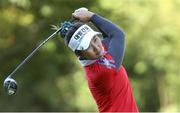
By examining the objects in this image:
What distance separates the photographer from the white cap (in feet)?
19.9

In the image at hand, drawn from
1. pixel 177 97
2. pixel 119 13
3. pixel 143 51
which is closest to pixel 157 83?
pixel 177 97

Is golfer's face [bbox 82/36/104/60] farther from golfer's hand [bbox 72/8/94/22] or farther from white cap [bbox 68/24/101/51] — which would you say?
golfer's hand [bbox 72/8/94/22]

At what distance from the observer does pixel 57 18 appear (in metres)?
15.7

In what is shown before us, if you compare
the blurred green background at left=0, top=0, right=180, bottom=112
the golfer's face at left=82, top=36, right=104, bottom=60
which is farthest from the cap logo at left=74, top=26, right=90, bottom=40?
the blurred green background at left=0, top=0, right=180, bottom=112

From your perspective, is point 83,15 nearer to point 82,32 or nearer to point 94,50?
point 82,32

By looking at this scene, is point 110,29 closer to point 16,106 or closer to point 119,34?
point 119,34

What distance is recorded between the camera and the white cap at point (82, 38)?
606cm

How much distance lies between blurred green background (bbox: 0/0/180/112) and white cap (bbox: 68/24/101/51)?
20.9 feet

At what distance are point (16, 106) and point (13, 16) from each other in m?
4.87

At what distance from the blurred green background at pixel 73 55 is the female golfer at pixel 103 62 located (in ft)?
20.7

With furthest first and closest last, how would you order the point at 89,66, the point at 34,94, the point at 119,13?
the point at 34,94 < the point at 119,13 < the point at 89,66

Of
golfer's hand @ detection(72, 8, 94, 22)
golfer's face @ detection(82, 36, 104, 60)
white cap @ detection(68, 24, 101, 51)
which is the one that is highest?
golfer's hand @ detection(72, 8, 94, 22)

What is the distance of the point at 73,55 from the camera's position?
1942 centimetres

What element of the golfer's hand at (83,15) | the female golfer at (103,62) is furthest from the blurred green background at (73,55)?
the female golfer at (103,62)
